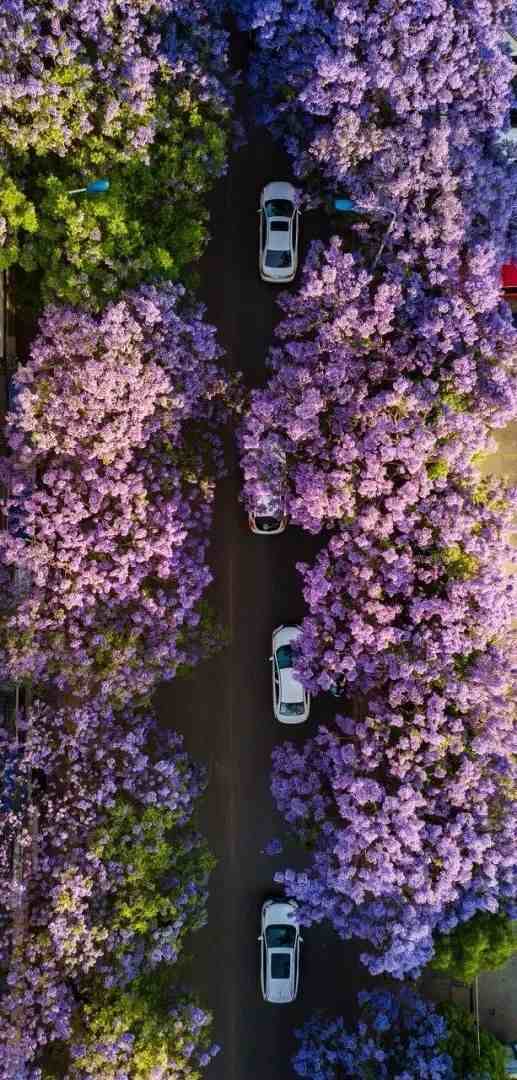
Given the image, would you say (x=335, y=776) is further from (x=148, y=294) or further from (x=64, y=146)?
(x=64, y=146)

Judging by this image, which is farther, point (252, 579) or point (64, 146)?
point (252, 579)

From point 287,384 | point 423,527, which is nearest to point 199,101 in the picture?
point 287,384

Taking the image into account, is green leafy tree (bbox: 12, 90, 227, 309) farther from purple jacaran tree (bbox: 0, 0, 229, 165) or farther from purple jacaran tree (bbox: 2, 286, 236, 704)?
purple jacaran tree (bbox: 2, 286, 236, 704)

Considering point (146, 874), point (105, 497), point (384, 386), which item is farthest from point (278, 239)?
point (146, 874)

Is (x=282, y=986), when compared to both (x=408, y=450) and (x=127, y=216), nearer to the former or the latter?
(x=408, y=450)

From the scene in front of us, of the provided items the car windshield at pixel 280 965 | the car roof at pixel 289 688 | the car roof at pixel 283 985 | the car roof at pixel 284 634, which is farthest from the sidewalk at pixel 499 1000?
the car roof at pixel 284 634

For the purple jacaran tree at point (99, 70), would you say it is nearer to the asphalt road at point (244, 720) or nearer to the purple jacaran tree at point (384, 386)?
the asphalt road at point (244, 720)
